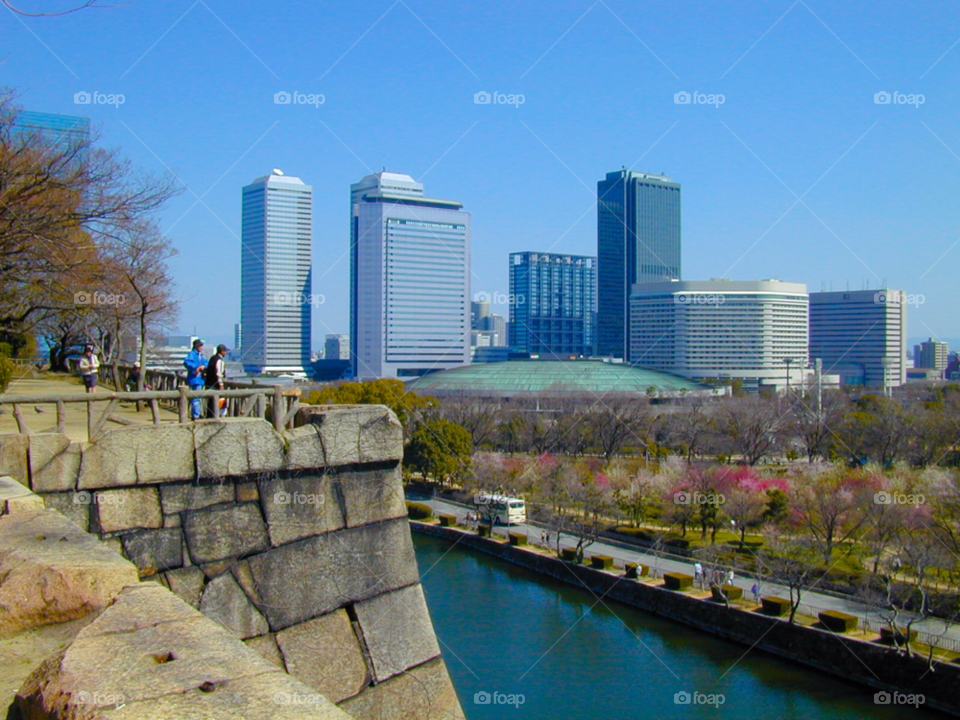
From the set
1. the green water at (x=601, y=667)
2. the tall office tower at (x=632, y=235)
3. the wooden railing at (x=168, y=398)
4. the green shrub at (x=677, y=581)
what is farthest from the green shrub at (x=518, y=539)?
the tall office tower at (x=632, y=235)

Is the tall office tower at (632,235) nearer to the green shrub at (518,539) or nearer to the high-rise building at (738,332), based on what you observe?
the high-rise building at (738,332)

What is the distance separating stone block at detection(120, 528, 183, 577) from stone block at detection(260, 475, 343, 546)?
52 cm

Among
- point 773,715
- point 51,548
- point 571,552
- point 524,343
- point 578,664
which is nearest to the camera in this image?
point 51,548

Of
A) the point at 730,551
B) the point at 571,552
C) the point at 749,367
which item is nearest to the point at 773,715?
the point at 730,551

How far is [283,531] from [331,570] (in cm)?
39

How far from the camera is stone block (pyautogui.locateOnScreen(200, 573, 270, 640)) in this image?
183 inches

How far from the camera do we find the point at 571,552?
29984mm

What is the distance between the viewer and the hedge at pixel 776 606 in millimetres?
22312

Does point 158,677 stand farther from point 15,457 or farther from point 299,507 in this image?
point 15,457

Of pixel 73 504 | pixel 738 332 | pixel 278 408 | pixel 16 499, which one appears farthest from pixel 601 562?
pixel 738 332

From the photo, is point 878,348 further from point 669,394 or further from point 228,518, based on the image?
point 228,518

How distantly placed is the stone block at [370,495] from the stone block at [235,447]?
46 centimetres

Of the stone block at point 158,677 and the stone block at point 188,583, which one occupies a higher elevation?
the stone block at point 158,677

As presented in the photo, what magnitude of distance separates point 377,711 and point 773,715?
1572cm
